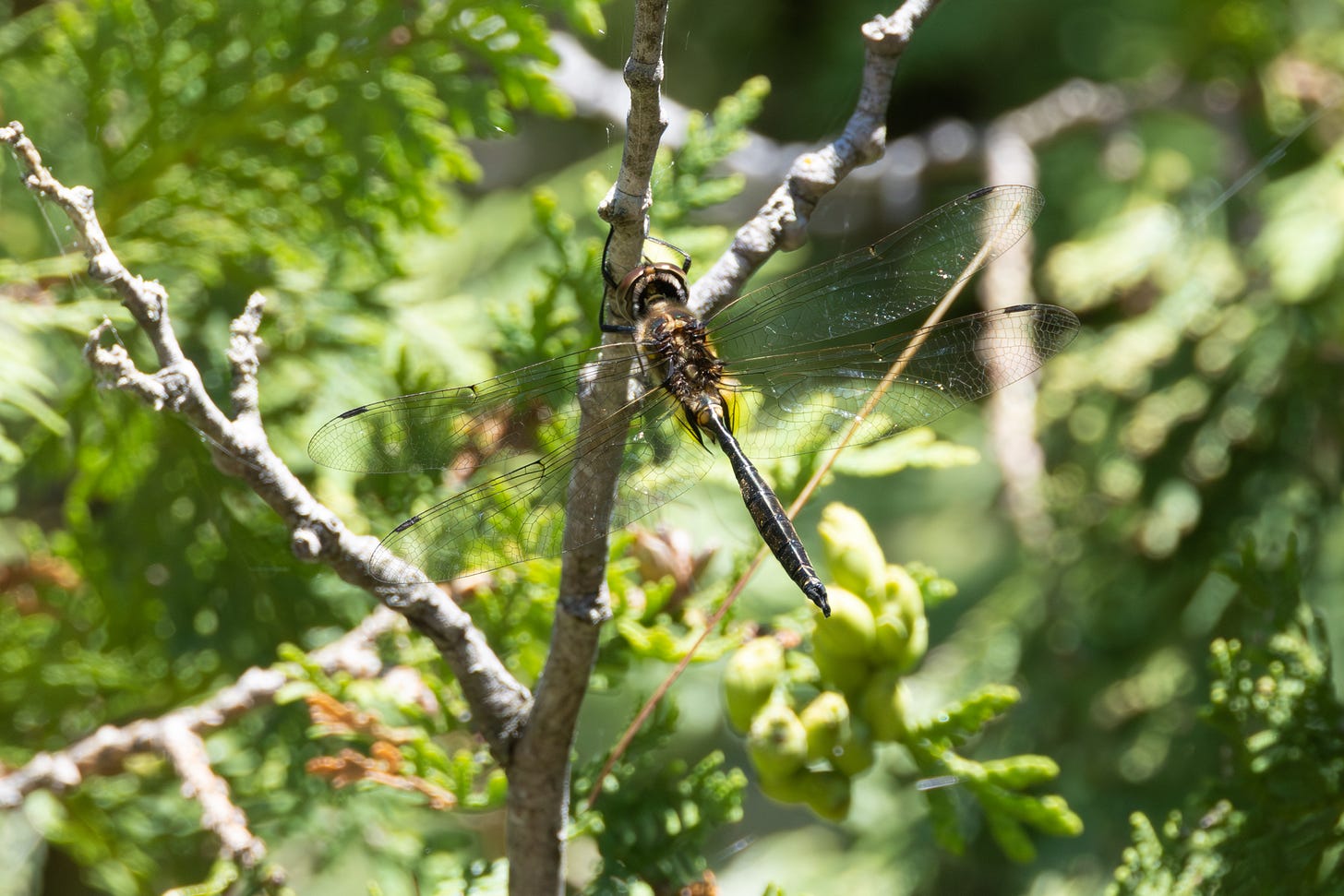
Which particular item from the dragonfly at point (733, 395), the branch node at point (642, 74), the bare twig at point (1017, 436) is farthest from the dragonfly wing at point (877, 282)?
the bare twig at point (1017, 436)

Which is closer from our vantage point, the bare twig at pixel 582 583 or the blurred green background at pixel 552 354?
the bare twig at pixel 582 583

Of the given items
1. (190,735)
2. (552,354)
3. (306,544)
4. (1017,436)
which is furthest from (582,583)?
(1017,436)

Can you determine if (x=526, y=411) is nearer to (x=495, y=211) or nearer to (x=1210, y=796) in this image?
(x=1210, y=796)

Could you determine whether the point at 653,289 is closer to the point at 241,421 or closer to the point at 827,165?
the point at 827,165

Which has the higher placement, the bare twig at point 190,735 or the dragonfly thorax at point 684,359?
the dragonfly thorax at point 684,359

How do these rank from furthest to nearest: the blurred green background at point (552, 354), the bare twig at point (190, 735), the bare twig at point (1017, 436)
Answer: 1. the bare twig at point (1017, 436)
2. the blurred green background at point (552, 354)
3. the bare twig at point (190, 735)

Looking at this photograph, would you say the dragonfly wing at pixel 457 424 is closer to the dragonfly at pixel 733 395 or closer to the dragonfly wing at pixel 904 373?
the dragonfly at pixel 733 395

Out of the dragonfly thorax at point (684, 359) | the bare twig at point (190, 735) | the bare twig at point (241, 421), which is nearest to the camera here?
the bare twig at point (241, 421)
